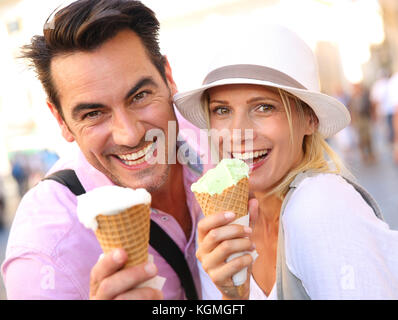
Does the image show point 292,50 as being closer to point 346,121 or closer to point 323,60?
point 346,121

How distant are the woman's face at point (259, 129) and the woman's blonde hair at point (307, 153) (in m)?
0.03

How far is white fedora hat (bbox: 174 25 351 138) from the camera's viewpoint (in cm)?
205

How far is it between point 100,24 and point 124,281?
140cm

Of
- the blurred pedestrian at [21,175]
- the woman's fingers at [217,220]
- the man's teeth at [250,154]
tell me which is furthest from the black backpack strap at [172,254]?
the blurred pedestrian at [21,175]

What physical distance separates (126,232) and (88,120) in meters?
0.86

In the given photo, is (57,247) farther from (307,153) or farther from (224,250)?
(307,153)

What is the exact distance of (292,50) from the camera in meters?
2.12

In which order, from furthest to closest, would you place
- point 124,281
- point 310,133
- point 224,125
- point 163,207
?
point 163,207
point 310,133
point 224,125
point 124,281

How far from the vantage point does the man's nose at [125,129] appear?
210cm

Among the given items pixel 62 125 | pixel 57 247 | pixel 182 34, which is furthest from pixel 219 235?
pixel 182 34

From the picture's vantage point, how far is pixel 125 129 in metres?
2.10

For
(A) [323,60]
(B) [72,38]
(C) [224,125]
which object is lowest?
(C) [224,125]

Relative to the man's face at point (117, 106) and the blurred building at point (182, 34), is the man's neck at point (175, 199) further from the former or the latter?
the blurred building at point (182, 34)

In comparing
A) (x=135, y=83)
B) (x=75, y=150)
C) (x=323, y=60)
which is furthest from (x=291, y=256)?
(x=323, y=60)
